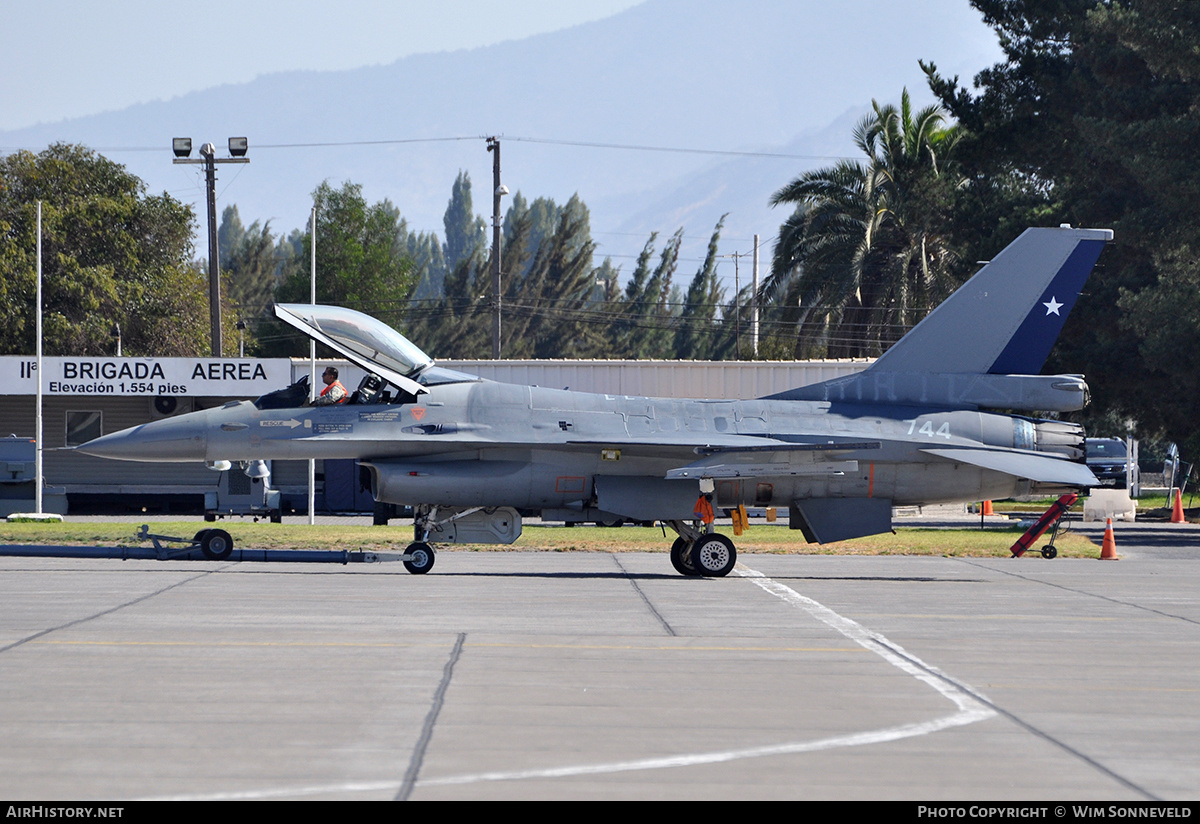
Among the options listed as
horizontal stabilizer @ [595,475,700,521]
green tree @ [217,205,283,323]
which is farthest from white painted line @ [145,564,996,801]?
green tree @ [217,205,283,323]

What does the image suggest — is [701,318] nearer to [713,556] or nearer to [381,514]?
[381,514]

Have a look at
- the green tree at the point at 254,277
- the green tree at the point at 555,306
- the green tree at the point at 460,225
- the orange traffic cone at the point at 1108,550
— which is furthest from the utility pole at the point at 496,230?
the green tree at the point at 460,225

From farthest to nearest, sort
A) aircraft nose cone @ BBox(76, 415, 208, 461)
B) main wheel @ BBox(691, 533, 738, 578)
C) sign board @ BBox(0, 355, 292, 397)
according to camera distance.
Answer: sign board @ BBox(0, 355, 292, 397) → main wheel @ BBox(691, 533, 738, 578) → aircraft nose cone @ BBox(76, 415, 208, 461)

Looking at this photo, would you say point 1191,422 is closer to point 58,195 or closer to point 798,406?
point 798,406

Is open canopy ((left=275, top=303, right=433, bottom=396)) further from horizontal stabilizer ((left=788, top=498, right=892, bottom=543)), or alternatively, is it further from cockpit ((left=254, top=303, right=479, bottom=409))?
horizontal stabilizer ((left=788, top=498, right=892, bottom=543))

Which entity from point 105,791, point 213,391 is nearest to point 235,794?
point 105,791

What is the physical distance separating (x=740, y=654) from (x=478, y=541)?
295 inches

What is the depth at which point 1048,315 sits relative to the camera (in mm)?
17891

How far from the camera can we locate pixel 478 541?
55.7 ft

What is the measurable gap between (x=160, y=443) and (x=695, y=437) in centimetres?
739

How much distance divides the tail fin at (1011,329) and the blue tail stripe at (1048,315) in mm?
15

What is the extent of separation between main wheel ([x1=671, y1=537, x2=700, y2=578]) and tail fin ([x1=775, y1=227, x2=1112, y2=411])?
3.52m

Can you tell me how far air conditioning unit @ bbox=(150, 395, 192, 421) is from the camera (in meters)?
36.5

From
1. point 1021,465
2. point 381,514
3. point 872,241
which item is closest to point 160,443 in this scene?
point 381,514
